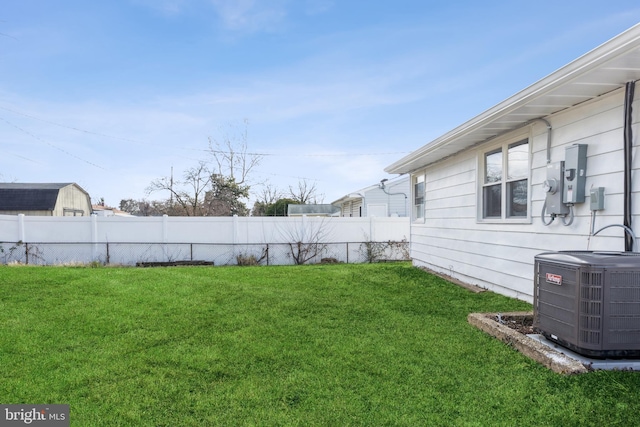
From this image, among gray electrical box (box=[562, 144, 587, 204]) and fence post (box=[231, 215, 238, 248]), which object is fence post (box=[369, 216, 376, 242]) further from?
gray electrical box (box=[562, 144, 587, 204])

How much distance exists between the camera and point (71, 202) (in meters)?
23.6

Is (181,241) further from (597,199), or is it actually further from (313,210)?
(313,210)

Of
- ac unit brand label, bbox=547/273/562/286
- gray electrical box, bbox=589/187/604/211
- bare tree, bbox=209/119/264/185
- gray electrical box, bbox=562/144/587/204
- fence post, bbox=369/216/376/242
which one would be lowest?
fence post, bbox=369/216/376/242

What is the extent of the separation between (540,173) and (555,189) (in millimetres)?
599

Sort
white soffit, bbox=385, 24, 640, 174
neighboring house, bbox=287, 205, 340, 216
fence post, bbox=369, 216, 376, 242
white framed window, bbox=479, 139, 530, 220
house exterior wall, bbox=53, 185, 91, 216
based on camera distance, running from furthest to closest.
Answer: neighboring house, bbox=287, 205, 340, 216
house exterior wall, bbox=53, 185, 91, 216
fence post, bbox=369, 216, 376, 242
white framed window, bbox=479, 139, 530, 220
white soffit, bbox=385, 24, 640, 174

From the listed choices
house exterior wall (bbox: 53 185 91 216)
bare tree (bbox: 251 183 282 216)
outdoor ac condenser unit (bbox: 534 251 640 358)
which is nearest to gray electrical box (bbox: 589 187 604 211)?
outdoor ac condenser unit (bbox: 534 251 640 358)

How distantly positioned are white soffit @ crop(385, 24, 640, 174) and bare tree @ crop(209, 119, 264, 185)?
17492mm

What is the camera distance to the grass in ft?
7.52

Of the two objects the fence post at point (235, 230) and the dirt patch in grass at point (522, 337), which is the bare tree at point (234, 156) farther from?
the dirt patch in grass at point (522, 337)

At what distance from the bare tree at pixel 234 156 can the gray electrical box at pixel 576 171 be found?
63.9ft

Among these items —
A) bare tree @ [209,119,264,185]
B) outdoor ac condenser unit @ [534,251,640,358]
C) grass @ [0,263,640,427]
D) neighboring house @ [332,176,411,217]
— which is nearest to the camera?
grass @ [0,263,640,427]

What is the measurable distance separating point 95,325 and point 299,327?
2.48 m

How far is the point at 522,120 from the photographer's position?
4910mm

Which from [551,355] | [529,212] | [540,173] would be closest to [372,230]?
[529,212]
